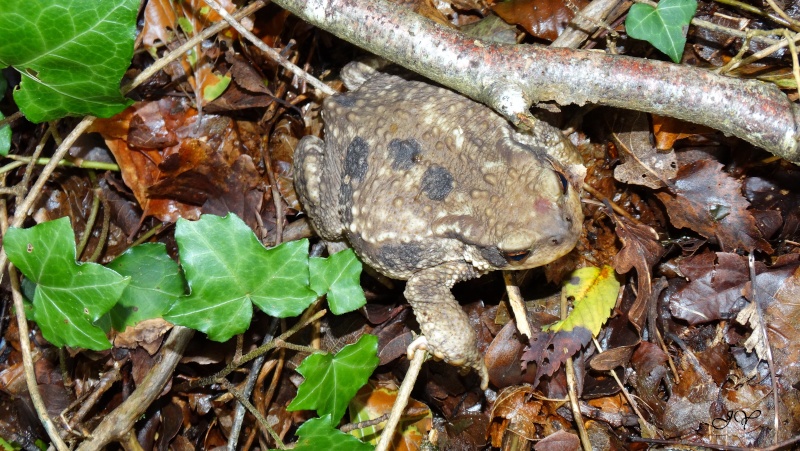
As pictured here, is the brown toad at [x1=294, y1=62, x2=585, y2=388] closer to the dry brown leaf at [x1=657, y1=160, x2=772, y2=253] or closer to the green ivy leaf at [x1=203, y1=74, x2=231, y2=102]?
the dry brown leaf at [x1=657, y1=160, x2=772, y2=253]

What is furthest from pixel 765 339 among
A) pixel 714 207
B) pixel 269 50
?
pixel 269 50

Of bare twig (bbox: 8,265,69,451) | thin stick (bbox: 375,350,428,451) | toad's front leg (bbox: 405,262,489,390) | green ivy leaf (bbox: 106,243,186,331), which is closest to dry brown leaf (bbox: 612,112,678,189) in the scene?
toad's front leg (bbox: 405,262,489,390)

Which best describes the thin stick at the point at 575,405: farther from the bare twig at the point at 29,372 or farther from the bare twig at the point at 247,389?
the bare twig at the point at 29,372

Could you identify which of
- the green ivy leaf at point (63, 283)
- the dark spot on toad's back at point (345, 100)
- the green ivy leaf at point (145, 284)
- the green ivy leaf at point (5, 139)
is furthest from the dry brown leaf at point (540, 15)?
the green ivy leaf at point (5, 139)

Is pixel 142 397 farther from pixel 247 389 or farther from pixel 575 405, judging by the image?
pixel 575 405

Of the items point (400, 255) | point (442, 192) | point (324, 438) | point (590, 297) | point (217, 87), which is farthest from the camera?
point (217, 87)

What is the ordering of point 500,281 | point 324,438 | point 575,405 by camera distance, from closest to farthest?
point 324,438
point 575,405
point 500,281
